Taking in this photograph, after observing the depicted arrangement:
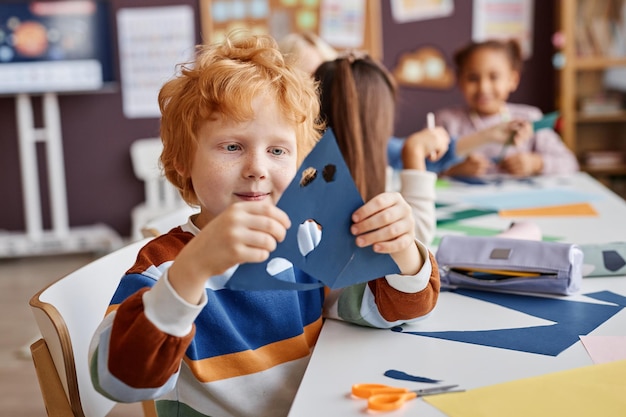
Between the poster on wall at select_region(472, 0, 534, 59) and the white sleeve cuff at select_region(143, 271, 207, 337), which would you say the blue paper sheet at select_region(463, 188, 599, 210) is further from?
the poster on wall at select_region(472, 0, 534, 59)

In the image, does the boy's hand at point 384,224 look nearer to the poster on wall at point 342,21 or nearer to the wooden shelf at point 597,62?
the wooden shelf at point 597,62

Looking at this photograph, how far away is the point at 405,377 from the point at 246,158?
0.34 metres

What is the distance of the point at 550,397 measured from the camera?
778 millimetres

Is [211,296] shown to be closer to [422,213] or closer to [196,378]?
[196,378]

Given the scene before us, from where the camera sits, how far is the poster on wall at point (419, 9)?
14.5 ft

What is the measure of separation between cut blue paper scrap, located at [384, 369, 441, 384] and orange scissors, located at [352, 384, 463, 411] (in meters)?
0.02

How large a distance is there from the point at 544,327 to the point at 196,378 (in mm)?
459

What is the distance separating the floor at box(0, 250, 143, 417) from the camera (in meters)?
2.40

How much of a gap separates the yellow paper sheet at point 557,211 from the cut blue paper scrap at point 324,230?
1.08 meters

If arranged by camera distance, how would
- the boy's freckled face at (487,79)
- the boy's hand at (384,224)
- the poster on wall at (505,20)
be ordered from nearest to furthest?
the boy's hand at (384,224)
the boy's freckled face at (487,79)
the poster on wall at (505,20)

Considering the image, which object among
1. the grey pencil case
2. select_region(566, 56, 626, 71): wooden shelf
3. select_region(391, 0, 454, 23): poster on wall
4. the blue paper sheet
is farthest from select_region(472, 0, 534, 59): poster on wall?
the grey pencil case

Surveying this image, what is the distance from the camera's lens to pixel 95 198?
4.68m

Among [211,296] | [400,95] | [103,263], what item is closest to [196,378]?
[211,296]

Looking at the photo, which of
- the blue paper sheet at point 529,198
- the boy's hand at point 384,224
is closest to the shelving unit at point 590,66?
the blue paper sheet at point 529,198
